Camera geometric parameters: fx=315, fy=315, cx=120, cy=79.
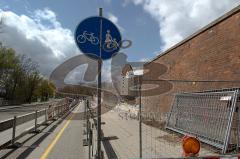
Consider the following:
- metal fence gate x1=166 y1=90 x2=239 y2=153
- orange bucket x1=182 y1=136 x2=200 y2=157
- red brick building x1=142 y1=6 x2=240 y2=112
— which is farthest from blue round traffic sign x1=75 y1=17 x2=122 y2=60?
metal fence gate x1=166 y1=90 x2=239 y2=153

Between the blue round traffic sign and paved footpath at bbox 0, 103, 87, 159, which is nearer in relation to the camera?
the blue round traffic sign

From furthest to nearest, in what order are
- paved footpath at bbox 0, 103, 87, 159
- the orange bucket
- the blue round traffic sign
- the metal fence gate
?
paved footpath at bbox 0, 103, 87, 159 < the metal fence gate < the blue round traffic sign < the orange bucket

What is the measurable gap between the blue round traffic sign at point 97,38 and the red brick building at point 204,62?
142 cm

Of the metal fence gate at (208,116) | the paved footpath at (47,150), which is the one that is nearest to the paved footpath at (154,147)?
the metal fence gate at (208,116)

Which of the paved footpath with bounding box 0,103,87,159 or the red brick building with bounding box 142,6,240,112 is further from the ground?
the red brick building with bounding box 142,6,240,112

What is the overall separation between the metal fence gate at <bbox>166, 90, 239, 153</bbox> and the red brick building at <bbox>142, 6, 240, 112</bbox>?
55cm

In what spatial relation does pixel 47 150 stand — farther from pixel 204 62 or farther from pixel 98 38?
pixel 204 62

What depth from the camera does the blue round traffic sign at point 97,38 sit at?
555 centimetres

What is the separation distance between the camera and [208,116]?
10234mm

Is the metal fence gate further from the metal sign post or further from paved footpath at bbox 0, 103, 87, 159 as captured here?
the metal sign post

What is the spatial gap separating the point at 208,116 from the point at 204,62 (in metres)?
→ 2.68

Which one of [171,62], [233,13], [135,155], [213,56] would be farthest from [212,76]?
[171,62]

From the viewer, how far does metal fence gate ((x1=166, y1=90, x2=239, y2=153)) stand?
29.0 feet

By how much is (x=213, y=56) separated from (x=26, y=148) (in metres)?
7.20
